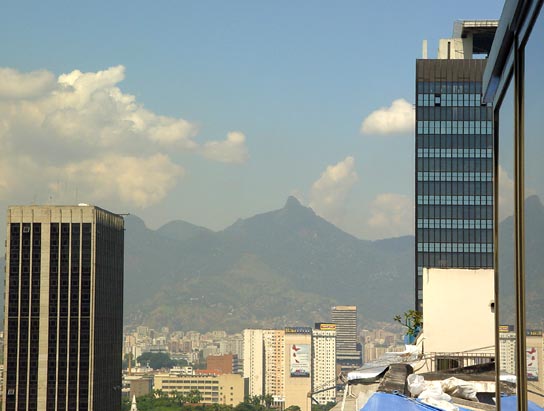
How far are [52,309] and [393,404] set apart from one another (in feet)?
432

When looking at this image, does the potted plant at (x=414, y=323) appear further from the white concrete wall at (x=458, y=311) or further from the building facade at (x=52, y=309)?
the building facade at (x=52, y=309)

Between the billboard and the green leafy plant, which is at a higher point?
the billboard

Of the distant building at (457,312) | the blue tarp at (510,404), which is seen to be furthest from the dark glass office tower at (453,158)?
the blue tarp at (510,404)

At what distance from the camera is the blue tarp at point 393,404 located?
24.7 ft

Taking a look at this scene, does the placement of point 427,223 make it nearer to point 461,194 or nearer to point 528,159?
point 461,194

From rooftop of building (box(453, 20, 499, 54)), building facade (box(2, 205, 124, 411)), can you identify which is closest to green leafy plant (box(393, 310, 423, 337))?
rooftop of building (box(453, 20, 499, 54))

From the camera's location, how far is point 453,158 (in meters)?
89.9

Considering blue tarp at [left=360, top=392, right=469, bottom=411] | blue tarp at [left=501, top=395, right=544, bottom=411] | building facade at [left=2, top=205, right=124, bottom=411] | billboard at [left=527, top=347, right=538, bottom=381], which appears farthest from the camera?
building facade at [left=2, top=205, right=124, bottom=411]

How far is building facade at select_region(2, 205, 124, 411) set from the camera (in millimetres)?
134125

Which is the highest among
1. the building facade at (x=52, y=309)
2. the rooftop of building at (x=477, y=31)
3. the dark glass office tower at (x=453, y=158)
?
the rooftop of building at (x=477, y=31)

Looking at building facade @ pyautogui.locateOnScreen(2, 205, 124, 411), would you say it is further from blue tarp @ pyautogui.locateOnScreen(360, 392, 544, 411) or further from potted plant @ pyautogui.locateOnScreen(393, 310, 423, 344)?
blue tarp @ pyautogui.locateOnScreen(360, 392, 544, 411)

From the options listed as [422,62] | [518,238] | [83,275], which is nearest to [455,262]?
[422,62]

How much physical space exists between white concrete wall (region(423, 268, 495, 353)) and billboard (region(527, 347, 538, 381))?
19920 millimetres

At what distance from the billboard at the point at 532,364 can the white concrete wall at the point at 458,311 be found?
65.4 ft
